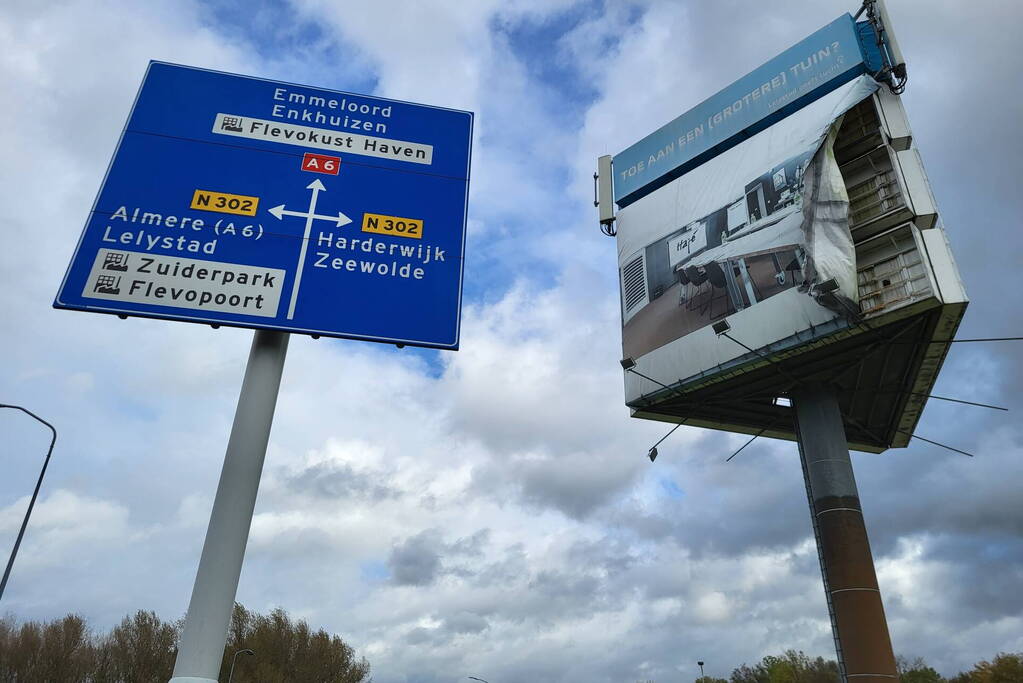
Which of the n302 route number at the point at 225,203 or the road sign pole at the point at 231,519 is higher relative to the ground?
the n302 route number at the point at 225,203

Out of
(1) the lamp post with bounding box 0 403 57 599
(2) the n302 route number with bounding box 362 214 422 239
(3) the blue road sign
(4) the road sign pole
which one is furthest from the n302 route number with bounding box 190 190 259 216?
(1) the lamp post with bounding box 0 403 57 599

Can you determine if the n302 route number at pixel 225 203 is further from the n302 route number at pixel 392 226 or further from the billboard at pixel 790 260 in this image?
the billboard at pixel 790 260

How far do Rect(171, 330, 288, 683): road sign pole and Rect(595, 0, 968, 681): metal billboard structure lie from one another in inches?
901

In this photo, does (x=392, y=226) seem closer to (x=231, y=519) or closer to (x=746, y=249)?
(x=231, y=519)

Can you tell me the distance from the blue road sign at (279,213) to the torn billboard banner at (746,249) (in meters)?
20.9

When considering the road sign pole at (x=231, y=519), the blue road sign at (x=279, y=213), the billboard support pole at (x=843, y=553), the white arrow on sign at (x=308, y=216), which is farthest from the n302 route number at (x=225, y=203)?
the billboard support pole at (x=843, y=553)

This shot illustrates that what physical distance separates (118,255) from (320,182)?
8.19ft

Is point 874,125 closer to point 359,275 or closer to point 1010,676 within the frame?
point 359,275

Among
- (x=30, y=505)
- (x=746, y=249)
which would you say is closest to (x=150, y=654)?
(x=30, y=505)

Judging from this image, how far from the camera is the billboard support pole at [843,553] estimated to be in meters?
25.7

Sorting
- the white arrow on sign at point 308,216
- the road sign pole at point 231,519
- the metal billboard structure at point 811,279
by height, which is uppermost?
the metal billboard structure at point 811,279

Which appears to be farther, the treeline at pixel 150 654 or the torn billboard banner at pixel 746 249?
the treeline at pixel 150 654

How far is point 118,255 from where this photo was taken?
26.3 ft

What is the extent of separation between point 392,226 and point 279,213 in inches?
53.8
